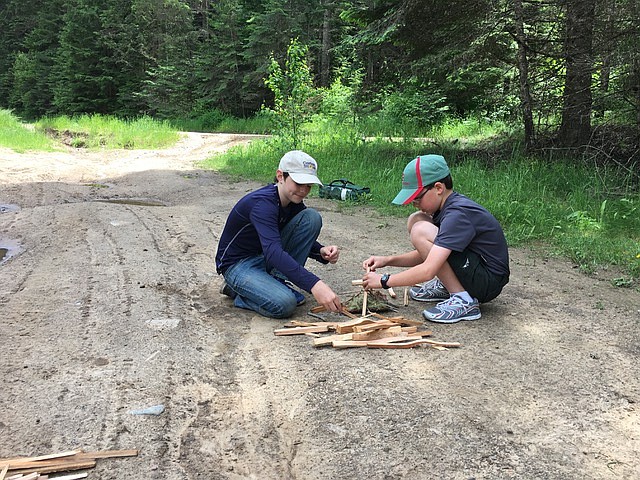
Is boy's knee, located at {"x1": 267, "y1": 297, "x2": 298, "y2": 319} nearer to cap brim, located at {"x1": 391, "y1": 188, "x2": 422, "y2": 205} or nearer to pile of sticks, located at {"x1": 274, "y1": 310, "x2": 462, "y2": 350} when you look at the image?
pile of sticks, located at {"x1": 274, "y1": 310, "x2": 462, "y2": 350}

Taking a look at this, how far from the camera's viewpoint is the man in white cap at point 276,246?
143 inches

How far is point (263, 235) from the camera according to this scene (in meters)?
3.72

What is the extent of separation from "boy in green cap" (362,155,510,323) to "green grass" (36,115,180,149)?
16.9 metres

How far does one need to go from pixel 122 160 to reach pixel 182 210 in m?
8.79

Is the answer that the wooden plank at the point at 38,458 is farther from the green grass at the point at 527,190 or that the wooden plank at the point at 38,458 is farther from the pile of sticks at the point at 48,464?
the green grass at the point at 527,190

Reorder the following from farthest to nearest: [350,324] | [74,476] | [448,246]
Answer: [350,324] < [448,246] < [74,476]

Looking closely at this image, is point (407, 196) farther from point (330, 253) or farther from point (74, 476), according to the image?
point (74, 476)

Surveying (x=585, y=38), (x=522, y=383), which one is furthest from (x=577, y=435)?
(x=585, y=38)

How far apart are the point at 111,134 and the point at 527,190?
54.4 ft

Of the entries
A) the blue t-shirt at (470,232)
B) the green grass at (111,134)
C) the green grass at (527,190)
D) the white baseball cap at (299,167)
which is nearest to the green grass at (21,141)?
the green grass at (111,134)

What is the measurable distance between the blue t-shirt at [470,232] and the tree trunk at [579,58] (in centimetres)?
556

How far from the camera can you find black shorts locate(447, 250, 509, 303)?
3.76 metres

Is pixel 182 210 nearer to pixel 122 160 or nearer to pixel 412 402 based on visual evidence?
pixel 412 402

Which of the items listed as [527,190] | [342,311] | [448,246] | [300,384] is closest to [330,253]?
[342,311]
